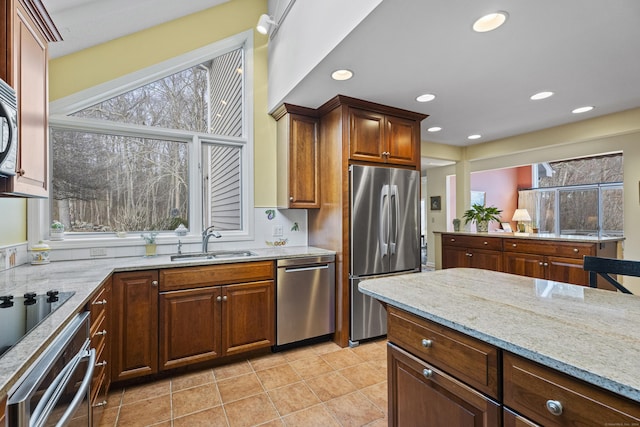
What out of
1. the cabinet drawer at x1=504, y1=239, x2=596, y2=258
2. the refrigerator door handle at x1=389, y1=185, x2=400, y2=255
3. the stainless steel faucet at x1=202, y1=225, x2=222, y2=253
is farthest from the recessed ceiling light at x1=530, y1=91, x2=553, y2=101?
the stainless steel faucet at x1=202, y1=225, x2=222, y2=253

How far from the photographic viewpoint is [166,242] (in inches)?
112

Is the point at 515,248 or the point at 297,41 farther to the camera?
the point at 515,248

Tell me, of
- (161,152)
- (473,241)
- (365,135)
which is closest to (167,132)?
(161,152)

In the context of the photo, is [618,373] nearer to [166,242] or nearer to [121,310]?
[121,310]

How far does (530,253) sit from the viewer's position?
12.5ft

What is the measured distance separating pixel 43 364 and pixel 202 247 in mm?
2027

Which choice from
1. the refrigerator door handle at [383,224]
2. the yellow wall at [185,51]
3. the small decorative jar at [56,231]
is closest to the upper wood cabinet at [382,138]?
the refrigerator door handle at [383,224]

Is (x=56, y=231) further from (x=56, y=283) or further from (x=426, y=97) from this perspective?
(x=426, y=97)

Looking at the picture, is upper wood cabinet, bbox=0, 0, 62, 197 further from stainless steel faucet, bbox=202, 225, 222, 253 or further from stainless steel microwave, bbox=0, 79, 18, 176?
stainless steel faucet, bbox=202, 225, 222, 253

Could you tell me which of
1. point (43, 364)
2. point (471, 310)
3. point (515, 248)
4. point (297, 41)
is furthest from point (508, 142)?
point (43, 364)

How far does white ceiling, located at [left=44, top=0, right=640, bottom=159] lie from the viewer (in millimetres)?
1689

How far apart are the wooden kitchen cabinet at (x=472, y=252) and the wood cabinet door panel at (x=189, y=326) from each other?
362 centimetres

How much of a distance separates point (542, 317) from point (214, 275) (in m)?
2.12

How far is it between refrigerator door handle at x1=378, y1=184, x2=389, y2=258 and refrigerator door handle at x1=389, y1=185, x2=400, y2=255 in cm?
6
